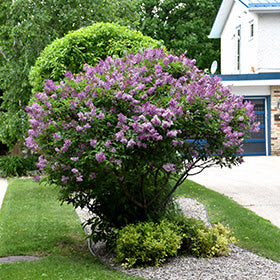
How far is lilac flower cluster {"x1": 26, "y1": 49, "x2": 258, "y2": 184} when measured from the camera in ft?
15.3

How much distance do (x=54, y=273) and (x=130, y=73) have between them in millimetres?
2316

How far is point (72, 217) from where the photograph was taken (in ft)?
25.9

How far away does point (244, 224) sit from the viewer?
688 centimetres

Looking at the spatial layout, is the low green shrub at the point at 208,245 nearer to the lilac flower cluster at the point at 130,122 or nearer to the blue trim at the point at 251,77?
the lilac flower cluster at the point at 130,122

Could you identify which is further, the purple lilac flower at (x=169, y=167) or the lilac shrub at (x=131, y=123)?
the purple lilac flower at (x=169, y=167)

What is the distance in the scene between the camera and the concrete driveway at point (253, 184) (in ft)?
27.3

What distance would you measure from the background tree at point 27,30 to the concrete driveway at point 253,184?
5.52 m

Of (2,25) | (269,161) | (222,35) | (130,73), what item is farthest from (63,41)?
(222,35)

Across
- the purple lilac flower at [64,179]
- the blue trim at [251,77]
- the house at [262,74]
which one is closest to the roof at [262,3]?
the house at [262,74]

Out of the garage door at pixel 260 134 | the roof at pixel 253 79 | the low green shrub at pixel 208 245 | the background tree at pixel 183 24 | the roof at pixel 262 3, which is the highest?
the background tree at pixel 183 24

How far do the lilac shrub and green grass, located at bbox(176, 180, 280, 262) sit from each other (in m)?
1.22

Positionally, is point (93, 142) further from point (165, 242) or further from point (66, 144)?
point (165, 242)

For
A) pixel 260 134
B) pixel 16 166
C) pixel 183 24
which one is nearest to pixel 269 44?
pixel 260 134

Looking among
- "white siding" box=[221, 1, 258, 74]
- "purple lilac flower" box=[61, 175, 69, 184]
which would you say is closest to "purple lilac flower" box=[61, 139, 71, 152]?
"purple lilac flower" box=[61, 175, 69, 184]
